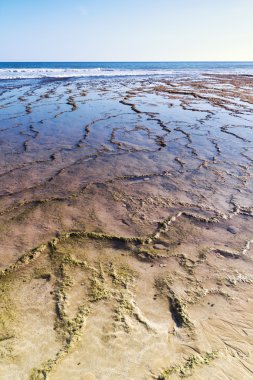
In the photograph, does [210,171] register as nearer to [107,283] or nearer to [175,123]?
[107,283]

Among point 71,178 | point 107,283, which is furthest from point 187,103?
point 107,283

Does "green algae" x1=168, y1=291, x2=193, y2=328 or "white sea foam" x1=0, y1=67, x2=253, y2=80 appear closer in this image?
"green algae" x1=168, y1=291, x2=193, y2=328

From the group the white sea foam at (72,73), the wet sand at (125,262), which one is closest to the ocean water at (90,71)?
the white sea foam at (72,73)

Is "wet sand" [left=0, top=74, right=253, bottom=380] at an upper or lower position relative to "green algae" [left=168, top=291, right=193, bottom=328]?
upper

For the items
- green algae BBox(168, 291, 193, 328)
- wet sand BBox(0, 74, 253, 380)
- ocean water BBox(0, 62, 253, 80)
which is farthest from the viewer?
ocean water BBox(0, 62, 253, 80)

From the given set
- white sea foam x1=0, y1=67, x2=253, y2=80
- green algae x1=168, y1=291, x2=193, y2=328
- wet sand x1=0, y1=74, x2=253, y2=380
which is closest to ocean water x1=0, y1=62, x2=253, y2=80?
white sea foam x1=0, y1=67, x2=253, y2=80

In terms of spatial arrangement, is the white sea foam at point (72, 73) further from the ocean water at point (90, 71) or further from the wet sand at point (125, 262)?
the wet sand at point (125, 262)

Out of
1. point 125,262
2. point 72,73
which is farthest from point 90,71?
point 125,262

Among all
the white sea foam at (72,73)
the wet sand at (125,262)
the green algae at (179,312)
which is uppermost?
the white sea foam at (72,73)

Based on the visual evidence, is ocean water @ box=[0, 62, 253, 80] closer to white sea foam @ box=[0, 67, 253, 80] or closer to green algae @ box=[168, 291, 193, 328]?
white sea foam @ box=[0, 67, 253, 80]
